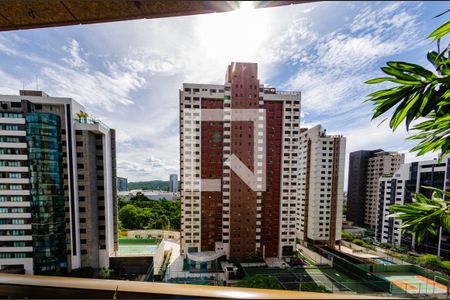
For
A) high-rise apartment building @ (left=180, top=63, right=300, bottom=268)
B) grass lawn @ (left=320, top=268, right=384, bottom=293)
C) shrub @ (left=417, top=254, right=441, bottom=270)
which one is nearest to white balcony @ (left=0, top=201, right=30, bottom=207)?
high-rise apartment building @ (left=180, top=63, right=300, bottom=268)

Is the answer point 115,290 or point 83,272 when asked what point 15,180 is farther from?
point 115,290

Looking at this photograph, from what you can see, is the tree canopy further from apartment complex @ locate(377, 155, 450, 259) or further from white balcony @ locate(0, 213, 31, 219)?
apartment complex @ locate(377, 155, 450, 259)

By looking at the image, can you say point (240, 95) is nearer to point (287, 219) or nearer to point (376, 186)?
point (287, 219)

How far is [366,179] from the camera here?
22.3 meters

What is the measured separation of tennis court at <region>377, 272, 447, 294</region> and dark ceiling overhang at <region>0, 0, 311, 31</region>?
1426 centimetres

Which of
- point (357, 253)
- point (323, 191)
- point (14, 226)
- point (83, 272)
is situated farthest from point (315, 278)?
point (14, 226)

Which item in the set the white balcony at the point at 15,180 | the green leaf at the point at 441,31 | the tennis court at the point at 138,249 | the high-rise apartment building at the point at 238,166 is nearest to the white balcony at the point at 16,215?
the white balcony at the point at 15,180

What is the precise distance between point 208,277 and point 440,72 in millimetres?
11350

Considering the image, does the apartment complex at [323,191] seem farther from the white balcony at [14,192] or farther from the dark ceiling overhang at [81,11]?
the white balcony at [14,192]

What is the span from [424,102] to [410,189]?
2114cm

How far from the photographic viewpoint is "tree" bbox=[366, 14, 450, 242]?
773 millimetres

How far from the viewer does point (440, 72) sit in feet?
2.52

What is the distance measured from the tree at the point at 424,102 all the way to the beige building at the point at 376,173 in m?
25.5

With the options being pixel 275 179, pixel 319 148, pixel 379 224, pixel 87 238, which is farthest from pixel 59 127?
pixel 379 224
